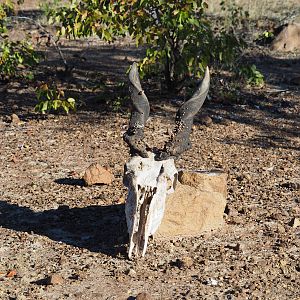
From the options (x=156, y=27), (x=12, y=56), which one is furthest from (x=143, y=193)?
(x=12, y=56)

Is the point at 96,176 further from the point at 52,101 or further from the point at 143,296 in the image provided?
the point at 52,101

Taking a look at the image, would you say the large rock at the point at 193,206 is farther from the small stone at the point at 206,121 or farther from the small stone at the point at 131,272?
the small stone at the point at 206,121

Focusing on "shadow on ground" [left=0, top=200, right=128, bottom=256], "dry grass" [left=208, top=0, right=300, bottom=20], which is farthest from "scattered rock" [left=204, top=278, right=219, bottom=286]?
"dry grass" [left=208, top=0, right=300, bottom=20]

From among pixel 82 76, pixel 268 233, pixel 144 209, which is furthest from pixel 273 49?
pixel 144 209

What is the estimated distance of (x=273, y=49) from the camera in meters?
14.5

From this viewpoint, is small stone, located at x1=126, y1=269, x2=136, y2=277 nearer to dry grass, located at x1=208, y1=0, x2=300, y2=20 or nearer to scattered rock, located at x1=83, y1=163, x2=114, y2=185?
scattered rock, located at x1=83, y1=163, x2=114, y2=185

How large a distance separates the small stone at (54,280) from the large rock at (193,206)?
1.11 m

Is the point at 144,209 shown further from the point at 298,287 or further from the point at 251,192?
the point at 251,192

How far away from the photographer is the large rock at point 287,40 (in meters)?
14.5

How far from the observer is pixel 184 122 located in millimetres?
5387

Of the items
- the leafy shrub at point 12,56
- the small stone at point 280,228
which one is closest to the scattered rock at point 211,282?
the small stone at point 280,228

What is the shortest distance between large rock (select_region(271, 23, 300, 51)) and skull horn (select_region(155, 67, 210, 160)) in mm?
9452

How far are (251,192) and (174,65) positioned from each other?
3.94 m

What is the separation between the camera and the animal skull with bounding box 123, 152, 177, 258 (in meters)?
5.35
